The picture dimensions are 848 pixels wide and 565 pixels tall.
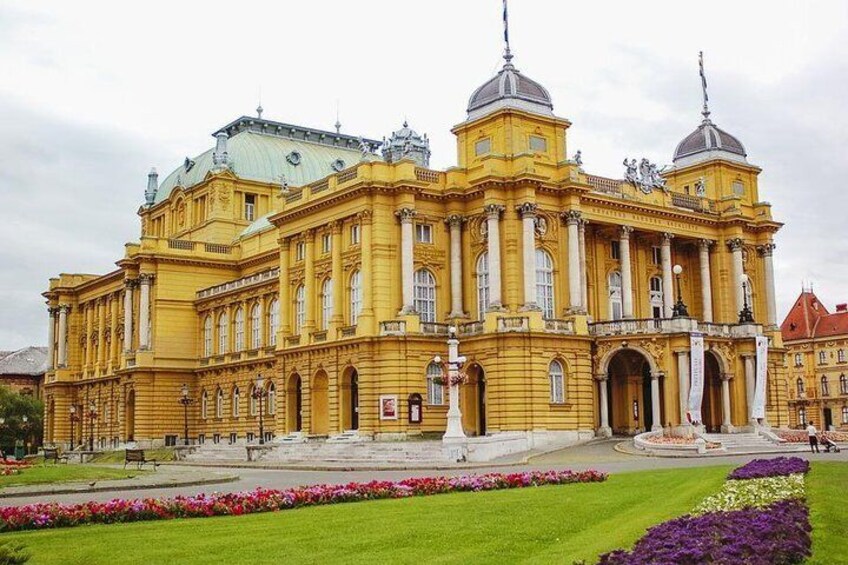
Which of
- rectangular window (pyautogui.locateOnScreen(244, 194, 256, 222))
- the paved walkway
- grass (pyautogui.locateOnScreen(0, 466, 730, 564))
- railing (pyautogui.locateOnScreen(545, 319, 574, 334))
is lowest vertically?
the paved walkway

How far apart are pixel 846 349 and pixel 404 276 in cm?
7404

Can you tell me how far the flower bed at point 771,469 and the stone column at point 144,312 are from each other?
208 ft

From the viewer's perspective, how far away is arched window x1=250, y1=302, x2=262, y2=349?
7956cm

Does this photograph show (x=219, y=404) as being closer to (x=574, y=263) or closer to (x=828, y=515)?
(x=574, y=263)

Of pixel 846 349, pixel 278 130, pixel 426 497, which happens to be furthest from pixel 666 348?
pixel 846 349

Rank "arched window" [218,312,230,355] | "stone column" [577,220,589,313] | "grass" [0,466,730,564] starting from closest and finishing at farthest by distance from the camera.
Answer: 1. "grass" [0,466,730,564]
2. "stone column" [577,220,589,313]
3. "arched window" [218,312,230,355]

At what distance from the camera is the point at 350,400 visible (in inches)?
2511

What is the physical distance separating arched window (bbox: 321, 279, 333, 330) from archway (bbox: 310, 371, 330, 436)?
328cm

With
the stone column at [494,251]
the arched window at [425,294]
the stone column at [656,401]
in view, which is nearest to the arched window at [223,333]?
the arched window at [425,294]

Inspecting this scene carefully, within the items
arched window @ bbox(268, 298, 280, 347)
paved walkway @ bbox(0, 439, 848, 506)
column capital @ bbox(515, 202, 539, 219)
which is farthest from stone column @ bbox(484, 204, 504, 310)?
arched window @ bbox(268, 298, 280, 347)

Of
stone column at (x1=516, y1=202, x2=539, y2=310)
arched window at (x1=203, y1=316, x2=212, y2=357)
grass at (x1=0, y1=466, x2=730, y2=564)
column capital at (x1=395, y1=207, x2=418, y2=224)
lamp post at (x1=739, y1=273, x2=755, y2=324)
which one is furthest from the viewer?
arched window at (x1=203, y1=316, x2=212, y2=357)

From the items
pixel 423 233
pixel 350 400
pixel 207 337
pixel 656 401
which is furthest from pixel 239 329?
pixel 656 401

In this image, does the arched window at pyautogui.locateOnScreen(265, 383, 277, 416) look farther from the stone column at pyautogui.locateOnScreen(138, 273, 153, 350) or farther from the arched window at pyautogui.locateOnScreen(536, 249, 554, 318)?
the arched window at pyautogui.locateOnScreen(536, 249, 554, 318)

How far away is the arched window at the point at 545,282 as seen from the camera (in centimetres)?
6231
